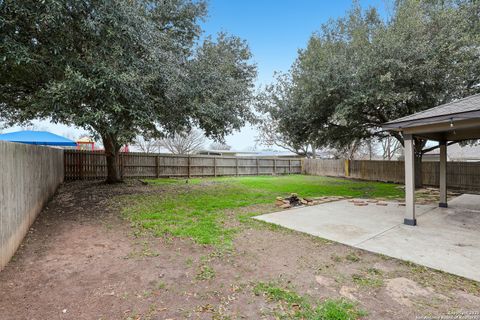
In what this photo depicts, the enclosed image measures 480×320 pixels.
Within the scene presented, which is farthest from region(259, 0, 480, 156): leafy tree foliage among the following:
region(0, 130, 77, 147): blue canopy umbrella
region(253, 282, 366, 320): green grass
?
region(0, 130, 77, 147): blue canopy umbrella

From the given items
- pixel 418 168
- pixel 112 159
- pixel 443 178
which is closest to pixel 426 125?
pixel 443 178

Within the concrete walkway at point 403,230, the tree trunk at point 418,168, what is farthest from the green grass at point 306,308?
the tree trunk at point 418,168

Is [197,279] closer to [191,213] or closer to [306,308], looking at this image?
[306,308]

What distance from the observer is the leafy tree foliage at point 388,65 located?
8.09 meters

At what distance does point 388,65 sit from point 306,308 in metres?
8.71

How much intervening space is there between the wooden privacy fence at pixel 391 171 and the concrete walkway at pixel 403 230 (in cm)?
562

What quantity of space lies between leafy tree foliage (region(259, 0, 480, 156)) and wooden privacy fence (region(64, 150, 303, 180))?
21.1 ft

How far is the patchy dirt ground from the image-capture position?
7.48ft

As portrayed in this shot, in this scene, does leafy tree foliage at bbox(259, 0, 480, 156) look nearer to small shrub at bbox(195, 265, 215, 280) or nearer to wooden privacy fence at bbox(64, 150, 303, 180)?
wooden privacy fence at bbox(64, 150, 303, 180)

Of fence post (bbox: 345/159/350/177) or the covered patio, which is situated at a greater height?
the covered patio

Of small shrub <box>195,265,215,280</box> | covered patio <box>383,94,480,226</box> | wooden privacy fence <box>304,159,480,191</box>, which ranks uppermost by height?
covered patio <box>383,94,480,226</box>

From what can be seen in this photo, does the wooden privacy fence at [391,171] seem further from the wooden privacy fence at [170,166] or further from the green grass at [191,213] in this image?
the green grass at [191,213]

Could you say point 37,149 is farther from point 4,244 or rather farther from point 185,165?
point 185,165

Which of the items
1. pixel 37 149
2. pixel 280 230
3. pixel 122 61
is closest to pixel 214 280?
pixel 280 230
